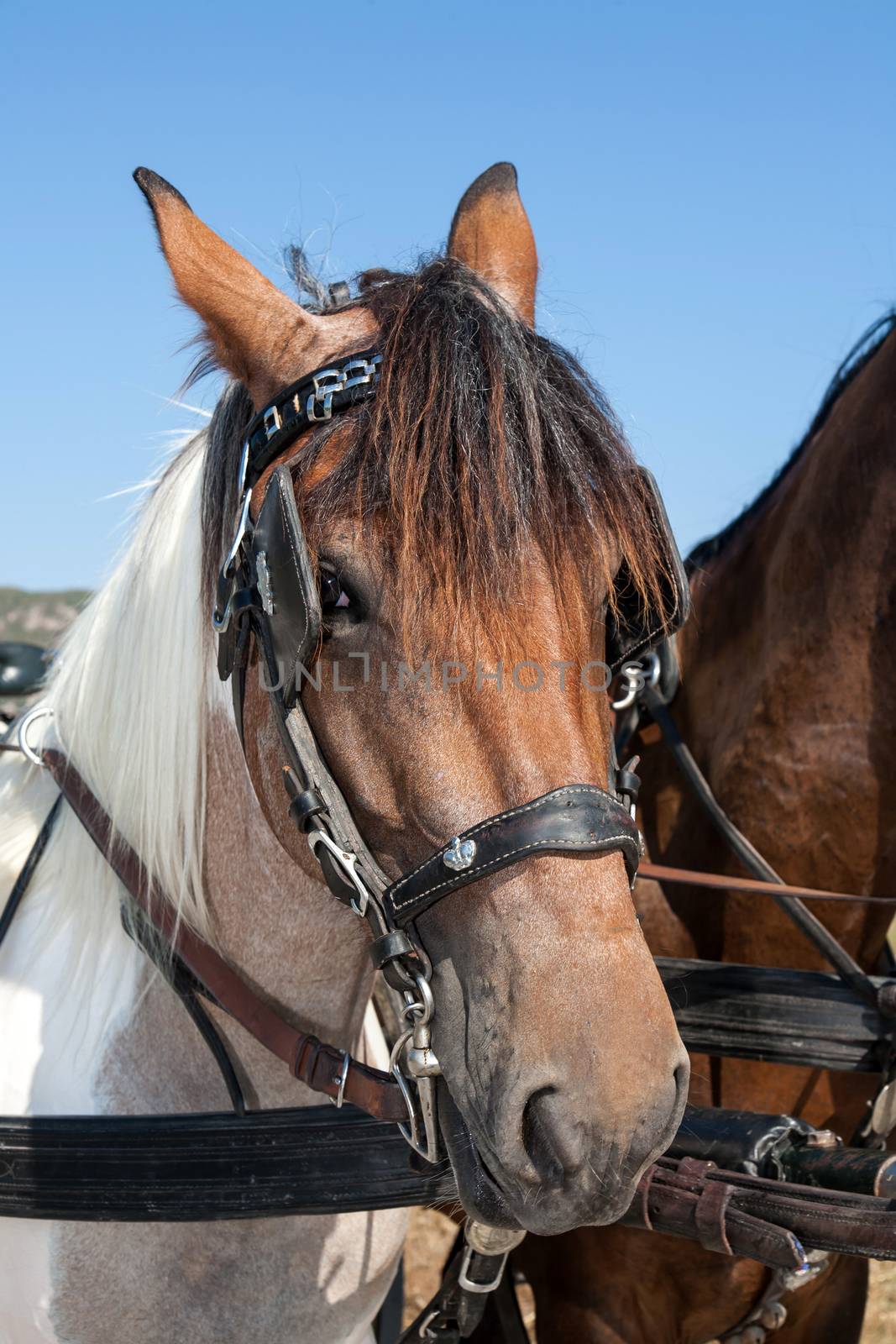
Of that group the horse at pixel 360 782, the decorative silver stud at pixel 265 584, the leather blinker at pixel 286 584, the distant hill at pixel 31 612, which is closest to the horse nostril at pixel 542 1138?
the horse at pixel 360 782

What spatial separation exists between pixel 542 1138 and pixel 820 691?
143cm

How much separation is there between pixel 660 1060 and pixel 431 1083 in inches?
13.7

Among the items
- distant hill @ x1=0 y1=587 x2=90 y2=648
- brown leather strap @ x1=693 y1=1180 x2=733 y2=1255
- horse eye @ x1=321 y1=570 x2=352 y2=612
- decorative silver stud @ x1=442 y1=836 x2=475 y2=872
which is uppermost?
horse eye @ x1=321 y1=570 x2=352 y2=612

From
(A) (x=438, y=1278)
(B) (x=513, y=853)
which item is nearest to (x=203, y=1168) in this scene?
(B) (x=513, y=853)

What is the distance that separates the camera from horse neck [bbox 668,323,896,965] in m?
2.45

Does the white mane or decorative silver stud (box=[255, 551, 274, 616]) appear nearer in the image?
decorative silver stud (box=[255, 551, 274, 616])

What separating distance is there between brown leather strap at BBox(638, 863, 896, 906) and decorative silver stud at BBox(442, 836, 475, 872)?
111 centimetres

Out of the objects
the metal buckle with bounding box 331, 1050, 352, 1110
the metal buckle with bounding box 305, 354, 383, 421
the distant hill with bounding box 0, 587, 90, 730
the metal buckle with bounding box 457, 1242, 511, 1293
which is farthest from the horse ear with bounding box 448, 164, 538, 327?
the distant hill with bounding box 0, 587, 90, 730

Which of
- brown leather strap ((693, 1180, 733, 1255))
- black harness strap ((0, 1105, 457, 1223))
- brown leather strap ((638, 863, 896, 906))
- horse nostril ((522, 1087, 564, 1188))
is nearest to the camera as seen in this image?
horse nostril ((522, 1087, 564, 1188))

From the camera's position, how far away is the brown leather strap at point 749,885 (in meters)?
2.40

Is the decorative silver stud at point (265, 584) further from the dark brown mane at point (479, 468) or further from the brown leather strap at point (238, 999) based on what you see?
the brown leather strap at point (238, 999)

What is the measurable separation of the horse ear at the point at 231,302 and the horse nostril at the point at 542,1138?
3.72 ft

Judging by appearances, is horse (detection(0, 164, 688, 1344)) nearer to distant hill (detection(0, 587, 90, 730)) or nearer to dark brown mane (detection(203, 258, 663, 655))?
dark brown mane (detection(203, 258, 663, 655))

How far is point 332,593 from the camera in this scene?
1579 millimetres
